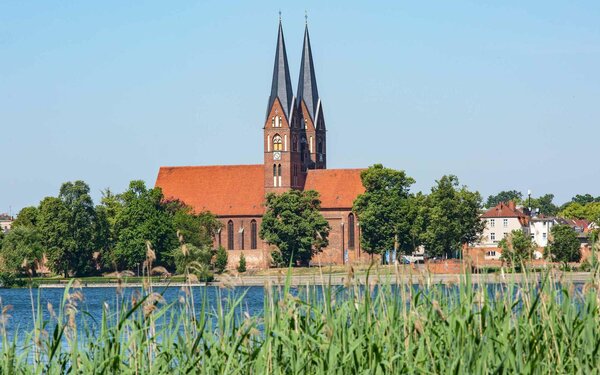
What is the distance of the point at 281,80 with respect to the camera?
8812cm

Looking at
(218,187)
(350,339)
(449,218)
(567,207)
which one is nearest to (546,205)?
(567,207)

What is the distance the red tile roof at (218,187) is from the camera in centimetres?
9262

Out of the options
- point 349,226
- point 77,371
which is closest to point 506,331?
point 77,371

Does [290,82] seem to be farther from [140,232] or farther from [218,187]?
[140,232]

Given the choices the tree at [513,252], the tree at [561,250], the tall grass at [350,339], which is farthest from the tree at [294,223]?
the tall grass at [350,339]

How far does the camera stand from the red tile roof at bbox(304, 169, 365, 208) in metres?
89.5

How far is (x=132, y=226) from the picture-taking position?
79750 millimetres

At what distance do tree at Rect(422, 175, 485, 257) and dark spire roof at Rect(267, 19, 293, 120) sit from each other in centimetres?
1700

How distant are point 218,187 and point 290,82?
36.0 ft

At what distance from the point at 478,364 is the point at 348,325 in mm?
2173

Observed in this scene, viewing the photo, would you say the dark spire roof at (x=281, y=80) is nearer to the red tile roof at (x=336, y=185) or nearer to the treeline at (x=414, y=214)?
the red tile roof at (x=336, y=185)

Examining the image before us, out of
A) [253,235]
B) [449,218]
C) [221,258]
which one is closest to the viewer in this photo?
[449,218]

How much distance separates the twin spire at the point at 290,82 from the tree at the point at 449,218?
56.2 feet

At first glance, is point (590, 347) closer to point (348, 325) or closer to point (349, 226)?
point (348, 325)
